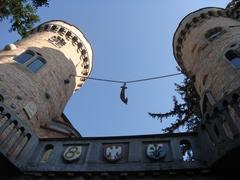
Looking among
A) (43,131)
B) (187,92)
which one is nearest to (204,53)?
(187,92)

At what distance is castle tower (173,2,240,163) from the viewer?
8359 mm

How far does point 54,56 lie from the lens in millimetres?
16141

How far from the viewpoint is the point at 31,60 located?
1436cm

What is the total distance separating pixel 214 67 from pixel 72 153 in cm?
621

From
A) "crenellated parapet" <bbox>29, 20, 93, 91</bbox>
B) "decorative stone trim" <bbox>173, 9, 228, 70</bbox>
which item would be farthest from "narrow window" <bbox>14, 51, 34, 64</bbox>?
"decorative stone trim" <bbox>173, 9, 228, 70</bbox>

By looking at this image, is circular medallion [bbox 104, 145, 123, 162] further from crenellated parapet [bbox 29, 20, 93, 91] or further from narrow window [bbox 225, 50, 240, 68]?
crenellated parapet [bbox 29, 20, 93, 91]

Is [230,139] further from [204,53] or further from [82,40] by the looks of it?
[82,40]

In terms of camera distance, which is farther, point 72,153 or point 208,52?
point 208,52

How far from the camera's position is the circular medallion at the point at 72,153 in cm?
978

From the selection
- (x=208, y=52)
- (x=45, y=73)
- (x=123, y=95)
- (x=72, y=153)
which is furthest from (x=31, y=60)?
(x=208, y=52)

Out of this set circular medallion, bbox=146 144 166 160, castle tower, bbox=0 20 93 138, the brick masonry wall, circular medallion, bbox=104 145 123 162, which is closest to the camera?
circular medallion, bbox=146 144 166 160

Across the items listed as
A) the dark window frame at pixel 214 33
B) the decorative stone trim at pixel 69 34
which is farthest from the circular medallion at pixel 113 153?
the decorative stone trim at pixel 69 34

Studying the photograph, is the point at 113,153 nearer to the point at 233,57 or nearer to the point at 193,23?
the point at 233,57

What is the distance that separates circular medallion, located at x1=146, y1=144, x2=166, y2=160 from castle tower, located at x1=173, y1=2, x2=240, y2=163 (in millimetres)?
1157
